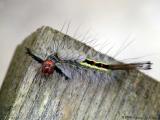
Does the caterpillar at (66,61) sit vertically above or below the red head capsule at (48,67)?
above

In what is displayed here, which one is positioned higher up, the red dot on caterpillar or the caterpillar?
the caterpillar

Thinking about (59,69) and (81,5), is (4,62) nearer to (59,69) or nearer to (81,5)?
(81,5)

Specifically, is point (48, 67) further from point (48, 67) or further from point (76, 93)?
point (76, 93)

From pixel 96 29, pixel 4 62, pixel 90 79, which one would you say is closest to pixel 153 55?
pixel 96 29

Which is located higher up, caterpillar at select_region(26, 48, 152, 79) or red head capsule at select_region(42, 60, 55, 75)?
caterpillar at select_region(26, 48, 152, 79)

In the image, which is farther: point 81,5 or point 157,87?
point 81,5

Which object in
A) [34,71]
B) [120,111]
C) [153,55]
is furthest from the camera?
[153,55]
